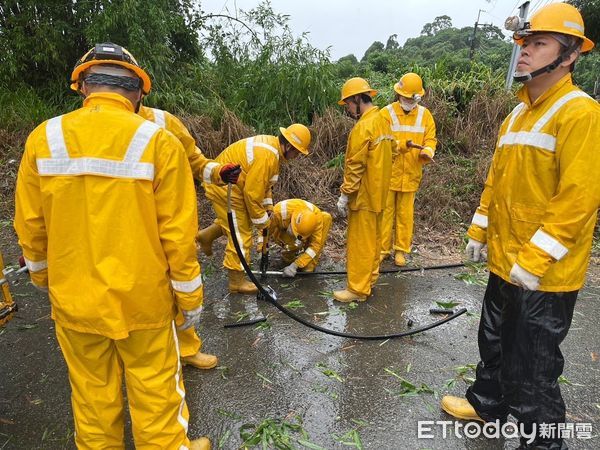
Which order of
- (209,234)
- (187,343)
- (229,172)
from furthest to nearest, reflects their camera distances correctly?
(209,234)
(229,172)
(187,343)

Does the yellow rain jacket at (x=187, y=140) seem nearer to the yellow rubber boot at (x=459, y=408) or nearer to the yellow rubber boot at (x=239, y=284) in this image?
the yellow rubber boot at (x=239, y=284)

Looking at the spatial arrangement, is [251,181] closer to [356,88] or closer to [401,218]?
[356,88]

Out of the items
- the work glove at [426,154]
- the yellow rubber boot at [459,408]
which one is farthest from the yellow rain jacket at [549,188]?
the work glove at [426,154]

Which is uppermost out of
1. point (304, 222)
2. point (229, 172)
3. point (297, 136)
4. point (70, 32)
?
point (70, 32)

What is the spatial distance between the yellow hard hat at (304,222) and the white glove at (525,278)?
285 cm

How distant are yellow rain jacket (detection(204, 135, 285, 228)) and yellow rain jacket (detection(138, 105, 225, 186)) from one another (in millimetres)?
482

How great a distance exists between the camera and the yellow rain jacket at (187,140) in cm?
330

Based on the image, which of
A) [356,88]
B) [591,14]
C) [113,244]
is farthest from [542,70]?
[591,14]

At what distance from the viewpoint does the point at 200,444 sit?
97.5 inches

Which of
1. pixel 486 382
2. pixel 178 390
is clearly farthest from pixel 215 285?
pixel 486 382

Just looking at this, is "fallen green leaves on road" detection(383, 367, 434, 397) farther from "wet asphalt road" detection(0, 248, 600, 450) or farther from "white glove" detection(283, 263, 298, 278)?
"white glove" detection(283, 263, 298, 278)

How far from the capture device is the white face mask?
17.2 ft

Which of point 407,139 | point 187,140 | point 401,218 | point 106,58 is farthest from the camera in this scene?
point 401,218

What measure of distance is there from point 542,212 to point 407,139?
136 inches
